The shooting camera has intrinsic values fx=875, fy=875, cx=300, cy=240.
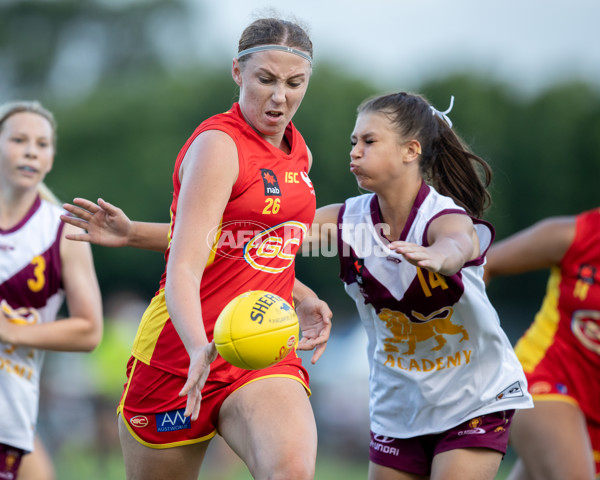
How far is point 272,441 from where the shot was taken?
333 centimetres

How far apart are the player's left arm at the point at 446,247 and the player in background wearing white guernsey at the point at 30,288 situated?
85.9 inches

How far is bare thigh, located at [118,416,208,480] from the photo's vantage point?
3.66m

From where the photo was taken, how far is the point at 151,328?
375cm

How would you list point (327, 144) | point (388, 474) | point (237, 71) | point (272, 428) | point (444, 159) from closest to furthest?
1. point (272, 428)
2. point (237, 71)
3. point (388, 474)
4. point (444, 159)
5. point (327, 144)

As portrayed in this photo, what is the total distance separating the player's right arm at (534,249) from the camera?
5504mm

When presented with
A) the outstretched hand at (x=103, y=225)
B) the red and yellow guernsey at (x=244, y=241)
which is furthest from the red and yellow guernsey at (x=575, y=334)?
the outstretched hand at (x=103, y=225)

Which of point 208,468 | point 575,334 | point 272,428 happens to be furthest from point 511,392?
point 208,468

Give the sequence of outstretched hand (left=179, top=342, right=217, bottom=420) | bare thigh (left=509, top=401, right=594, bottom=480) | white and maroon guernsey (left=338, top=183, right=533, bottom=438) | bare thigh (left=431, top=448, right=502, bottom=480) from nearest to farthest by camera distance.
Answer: outstretched hand (left=179, top=342, right=217, bottom=420) < bare thigh (left=431, top=448, right=502, bottom=480) < white and maroon guernsey (left=338, top=183, right=533, bottom=438) < bare thigh (left=509, top=401, right=594, bottom=480)

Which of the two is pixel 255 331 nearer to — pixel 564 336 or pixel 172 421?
pixel 172 421

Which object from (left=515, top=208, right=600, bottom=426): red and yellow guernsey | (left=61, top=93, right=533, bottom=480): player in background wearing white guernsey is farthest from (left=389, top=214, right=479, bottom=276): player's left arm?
(left=515, top=208, right=600, bottom=426): red and yellow guernsey

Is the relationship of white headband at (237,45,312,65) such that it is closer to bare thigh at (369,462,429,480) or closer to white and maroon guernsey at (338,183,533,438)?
white and maroon guernsey at (338,183,533,438)

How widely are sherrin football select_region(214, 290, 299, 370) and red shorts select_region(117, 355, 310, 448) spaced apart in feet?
1.04

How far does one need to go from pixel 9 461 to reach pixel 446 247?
2883mm

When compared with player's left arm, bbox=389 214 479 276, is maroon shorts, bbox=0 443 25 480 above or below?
below
